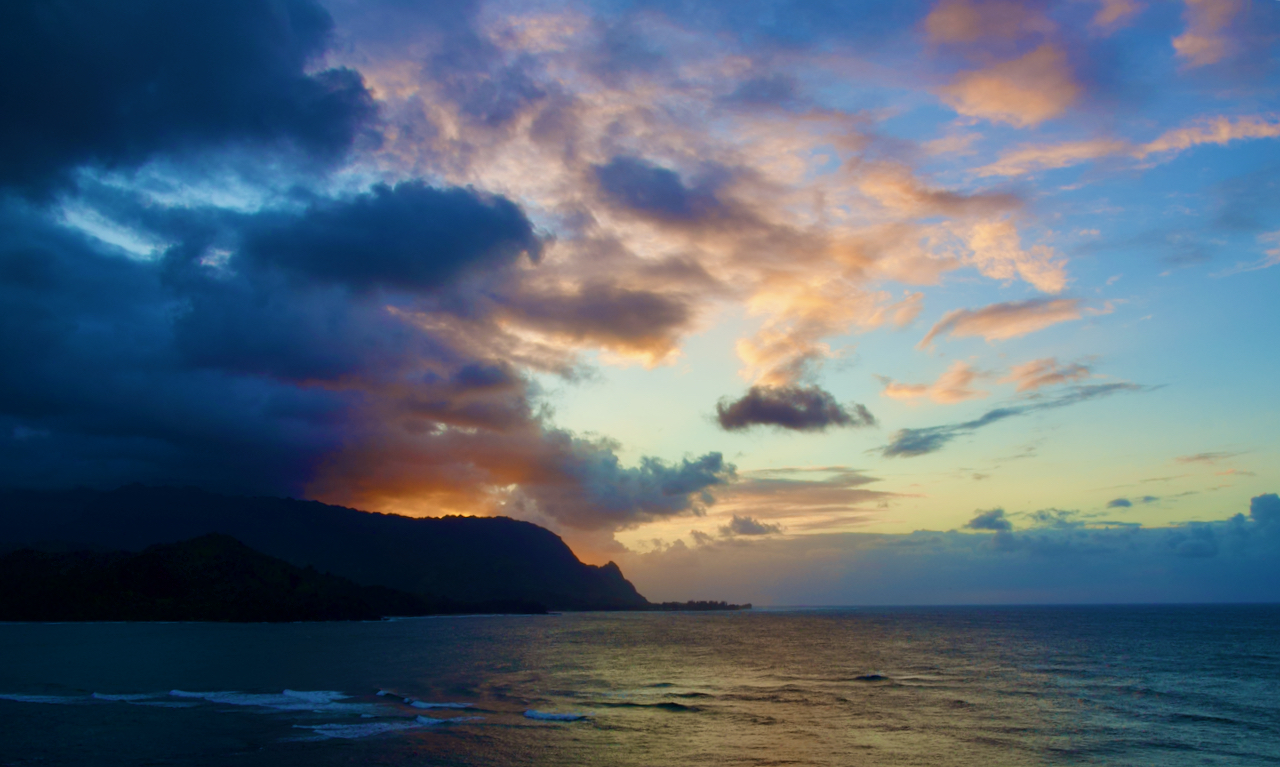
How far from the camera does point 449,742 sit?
40375 millimetres

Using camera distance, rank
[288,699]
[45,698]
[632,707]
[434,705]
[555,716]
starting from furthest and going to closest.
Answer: [288,699] → [632,707] → [434,705] → [45,698] → [555,716]

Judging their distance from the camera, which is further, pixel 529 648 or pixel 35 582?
pixel 35 582

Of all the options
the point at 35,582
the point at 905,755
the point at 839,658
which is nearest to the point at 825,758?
the point at 905,755

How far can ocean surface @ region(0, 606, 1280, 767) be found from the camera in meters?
38.6

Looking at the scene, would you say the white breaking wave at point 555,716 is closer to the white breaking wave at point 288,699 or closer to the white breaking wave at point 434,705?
the white breaking wave at point 434,705

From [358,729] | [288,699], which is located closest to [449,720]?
[358,729]

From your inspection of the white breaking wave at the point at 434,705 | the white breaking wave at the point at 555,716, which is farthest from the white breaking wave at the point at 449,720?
the white breaking wave at the point at 434,705

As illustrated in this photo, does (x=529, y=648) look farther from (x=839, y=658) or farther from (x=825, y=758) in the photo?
(x=825, y=758)

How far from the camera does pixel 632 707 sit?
54812 mm

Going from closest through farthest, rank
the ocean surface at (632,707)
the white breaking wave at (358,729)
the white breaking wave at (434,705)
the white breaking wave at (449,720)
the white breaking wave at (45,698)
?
the ocean surface at (632,707) → the white breaking wave at (358,729) → the white breaking wave at (449,720) → the white breaking wave at (45,698) → the white breaking wave at (434,705)

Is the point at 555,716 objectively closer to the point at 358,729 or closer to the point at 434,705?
the point at 434,705

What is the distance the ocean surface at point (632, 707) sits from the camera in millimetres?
38562

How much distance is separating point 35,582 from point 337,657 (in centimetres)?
16462

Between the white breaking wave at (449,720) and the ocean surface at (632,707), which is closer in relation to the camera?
the ocean surface at (632,707)
